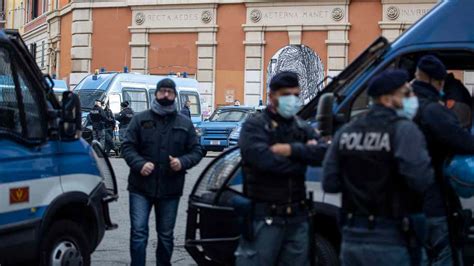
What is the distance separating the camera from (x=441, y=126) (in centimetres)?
568

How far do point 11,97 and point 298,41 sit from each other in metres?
28.3

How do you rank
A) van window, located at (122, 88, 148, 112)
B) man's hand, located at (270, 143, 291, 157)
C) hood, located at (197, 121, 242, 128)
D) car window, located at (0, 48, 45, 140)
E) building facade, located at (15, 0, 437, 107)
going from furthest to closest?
building facade, located at (15, 0, 437, 107) < hood, located at (197, 121, 242, 128) < van window, located at (122, 88, 148, 112) < car window, located at (0, 48, 45, 140) < man's hand, located at (270, 143, 291, 157)

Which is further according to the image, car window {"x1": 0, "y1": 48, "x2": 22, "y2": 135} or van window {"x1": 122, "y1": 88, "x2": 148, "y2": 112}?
van window {"x1": 122, "y1": 88, "x2": 148, "y2": 112}

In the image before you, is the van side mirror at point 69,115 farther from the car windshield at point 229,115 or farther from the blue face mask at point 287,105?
the car windshield at point 229,115

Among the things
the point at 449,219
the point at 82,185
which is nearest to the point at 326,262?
the point at 449,219

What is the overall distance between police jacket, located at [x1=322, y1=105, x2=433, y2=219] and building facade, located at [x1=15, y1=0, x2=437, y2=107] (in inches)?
1121

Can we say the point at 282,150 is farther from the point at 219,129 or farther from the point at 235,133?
the point at 219,129

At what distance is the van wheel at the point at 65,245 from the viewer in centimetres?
683

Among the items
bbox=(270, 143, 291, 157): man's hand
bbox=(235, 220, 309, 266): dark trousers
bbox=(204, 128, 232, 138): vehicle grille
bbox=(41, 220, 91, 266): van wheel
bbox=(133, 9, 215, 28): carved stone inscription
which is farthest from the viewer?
bbox=(133, 9, 215, 28): carved stone inscription

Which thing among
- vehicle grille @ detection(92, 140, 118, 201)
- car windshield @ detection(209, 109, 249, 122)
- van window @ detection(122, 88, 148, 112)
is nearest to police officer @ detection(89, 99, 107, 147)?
van window @ detection(122, 88, 148, 112)

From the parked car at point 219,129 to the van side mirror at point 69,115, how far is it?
1866 centimetres

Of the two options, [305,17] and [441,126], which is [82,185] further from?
[305,17]

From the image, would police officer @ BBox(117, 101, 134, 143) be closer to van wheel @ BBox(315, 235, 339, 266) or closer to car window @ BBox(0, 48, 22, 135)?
car window @ BBox(0, 48, 22, 135)

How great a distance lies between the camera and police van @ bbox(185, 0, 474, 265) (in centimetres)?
679
